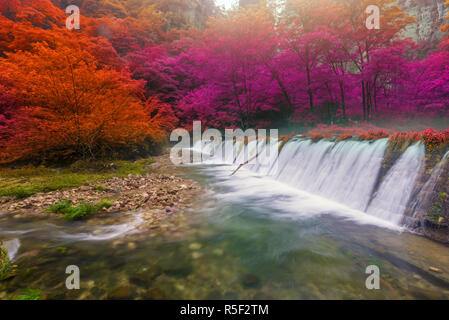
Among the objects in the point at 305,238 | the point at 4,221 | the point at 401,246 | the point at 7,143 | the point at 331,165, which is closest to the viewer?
the point at 401,246

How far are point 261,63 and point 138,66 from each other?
406 inches

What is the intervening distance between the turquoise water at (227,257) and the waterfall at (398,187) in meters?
0.25

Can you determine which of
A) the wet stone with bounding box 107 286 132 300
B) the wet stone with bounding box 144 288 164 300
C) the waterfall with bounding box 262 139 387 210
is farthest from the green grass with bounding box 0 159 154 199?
the waterfall with bounding box 262 139 387 210

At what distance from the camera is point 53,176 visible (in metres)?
5.66

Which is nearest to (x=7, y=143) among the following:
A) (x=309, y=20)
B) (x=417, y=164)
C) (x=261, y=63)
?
(x=417, y=164)

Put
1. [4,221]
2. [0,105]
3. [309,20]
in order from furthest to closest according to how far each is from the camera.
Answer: [309,20] → [0,105] → [4,221]

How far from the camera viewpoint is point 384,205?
11.6 feet

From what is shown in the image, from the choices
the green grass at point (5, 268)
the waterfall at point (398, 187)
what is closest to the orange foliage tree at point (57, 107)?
the green grass at point (5, 268)

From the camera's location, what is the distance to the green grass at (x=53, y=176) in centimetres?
453

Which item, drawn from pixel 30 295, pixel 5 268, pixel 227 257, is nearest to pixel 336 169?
pixel 227 257

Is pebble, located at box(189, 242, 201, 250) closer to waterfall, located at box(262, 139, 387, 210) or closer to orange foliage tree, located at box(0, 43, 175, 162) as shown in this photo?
waterfall, located at box(262, 139, 387, 210)

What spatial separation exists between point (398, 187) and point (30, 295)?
209 inches

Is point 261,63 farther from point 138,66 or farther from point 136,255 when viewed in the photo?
point 136,255
